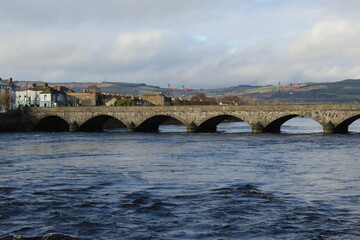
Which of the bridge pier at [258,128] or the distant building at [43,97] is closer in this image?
the bridge pier at [258,128]

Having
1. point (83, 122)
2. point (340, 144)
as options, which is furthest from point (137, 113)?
point (340, 144)

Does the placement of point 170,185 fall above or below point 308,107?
below

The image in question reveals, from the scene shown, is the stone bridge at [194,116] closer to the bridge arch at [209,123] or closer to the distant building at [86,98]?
the bridge arch at [209,123]

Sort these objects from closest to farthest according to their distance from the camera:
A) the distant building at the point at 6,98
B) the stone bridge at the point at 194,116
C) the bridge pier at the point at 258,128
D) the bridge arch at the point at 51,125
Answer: the stone bridge at the point at 194,116
the bridge pier at the point at 258,128
the bridge arch at the point at 51,125
the distant building at the point at 6,98

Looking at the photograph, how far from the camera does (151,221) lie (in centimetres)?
2039

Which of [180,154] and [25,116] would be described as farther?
[25,116]

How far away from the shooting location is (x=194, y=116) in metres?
80.9

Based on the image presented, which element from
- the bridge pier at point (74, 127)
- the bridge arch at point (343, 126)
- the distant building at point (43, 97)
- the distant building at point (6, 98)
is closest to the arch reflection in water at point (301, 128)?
the bridge arch at point (343, 126)

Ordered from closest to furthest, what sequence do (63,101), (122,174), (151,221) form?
(151,221)
(122,174)
(63,101)

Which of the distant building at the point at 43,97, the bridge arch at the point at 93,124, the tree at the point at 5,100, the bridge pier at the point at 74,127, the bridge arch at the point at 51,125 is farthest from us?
the distant building at the point at 43,97

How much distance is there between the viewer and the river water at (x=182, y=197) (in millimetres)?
19031

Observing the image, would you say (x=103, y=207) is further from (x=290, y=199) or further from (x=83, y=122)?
(x=83, y=122)

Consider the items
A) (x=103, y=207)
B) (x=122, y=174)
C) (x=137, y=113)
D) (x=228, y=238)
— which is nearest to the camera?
(x=228, y=238)

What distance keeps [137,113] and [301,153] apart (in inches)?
1753
